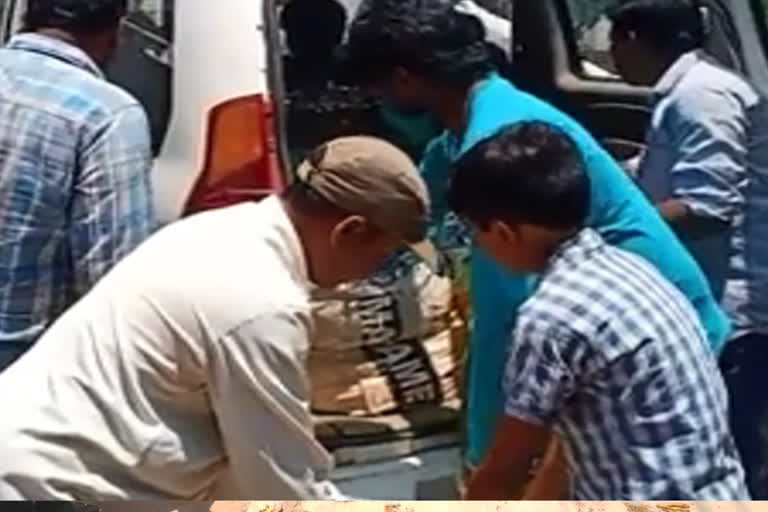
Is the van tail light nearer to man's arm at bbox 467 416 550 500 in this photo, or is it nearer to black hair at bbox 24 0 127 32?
black hair at bbox 24 0 127 32

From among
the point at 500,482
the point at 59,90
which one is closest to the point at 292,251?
the point at 500,482

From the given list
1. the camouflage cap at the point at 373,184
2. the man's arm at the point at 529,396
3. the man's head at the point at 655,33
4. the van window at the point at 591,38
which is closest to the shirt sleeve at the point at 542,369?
the man's arm at the point at 529,396

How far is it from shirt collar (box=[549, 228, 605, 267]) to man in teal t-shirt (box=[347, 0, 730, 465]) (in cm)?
38

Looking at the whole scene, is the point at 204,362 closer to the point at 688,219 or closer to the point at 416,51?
the point at 416,51

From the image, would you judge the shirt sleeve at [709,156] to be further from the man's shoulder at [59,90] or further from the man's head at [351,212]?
the man's head at [351,212]

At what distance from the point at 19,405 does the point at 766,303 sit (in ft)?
5.91

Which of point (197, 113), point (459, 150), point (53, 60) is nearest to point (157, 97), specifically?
point (197, 113)

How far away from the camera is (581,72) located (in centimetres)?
455

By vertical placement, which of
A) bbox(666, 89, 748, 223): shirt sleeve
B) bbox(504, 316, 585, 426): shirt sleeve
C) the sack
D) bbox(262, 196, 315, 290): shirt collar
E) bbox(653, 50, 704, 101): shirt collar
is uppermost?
bbox(262, 196, 315, 290): shirt collar

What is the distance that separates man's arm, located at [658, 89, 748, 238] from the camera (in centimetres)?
369

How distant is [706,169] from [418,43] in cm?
71

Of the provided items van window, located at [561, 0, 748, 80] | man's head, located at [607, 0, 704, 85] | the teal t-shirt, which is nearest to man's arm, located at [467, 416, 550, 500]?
the teal t-shirt

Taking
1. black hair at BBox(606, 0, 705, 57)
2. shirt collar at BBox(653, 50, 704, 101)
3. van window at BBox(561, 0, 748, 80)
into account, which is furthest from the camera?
van window at BBox(561, 0, 748, 80)

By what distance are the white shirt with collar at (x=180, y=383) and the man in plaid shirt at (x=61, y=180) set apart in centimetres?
62
